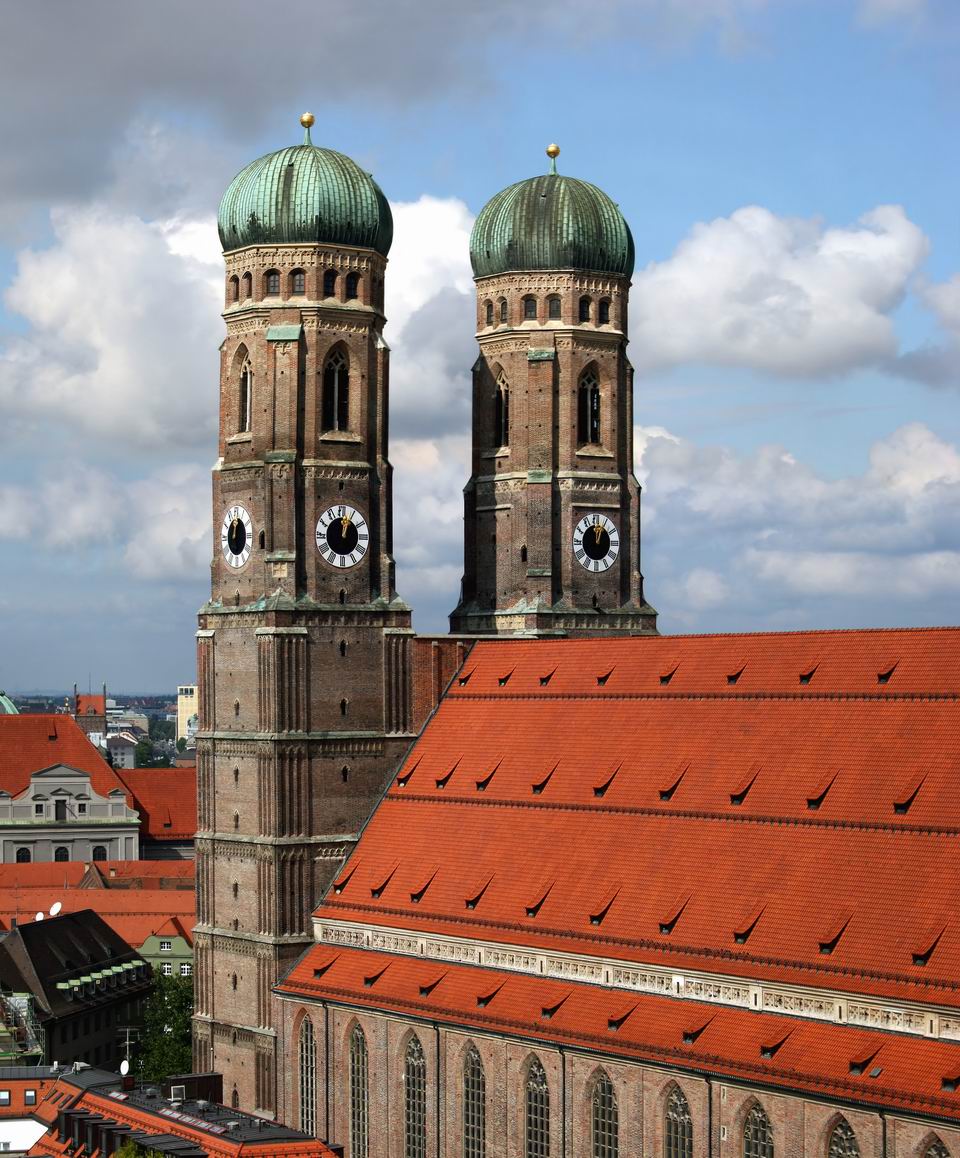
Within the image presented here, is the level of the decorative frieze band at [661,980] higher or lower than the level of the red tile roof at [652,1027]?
higher

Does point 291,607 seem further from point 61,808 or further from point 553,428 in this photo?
point 61,808

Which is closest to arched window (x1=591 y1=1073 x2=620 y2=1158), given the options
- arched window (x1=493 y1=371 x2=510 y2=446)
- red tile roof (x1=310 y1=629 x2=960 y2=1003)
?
red tile roof (x1=310 y1=629 x2=960 y2=1003)

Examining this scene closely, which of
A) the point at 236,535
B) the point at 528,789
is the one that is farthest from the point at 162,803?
the point at 528,789

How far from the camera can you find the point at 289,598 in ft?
313

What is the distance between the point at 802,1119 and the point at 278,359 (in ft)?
136

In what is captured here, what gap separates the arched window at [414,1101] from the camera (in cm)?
8638

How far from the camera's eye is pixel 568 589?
348 ft

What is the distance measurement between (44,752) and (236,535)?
277 ft

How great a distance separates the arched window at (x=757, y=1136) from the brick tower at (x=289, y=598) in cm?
2754

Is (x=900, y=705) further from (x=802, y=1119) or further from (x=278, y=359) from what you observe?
(x=278, y=359)

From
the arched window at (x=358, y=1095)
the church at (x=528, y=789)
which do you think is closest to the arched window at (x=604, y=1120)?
the church at (x=528, y=789)

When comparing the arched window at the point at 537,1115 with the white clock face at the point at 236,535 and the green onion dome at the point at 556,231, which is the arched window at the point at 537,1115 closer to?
the white clock face at the point at 236,535

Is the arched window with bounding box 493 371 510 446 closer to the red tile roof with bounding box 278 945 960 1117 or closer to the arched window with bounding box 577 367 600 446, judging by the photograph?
the arched window with bounding box 577 367 600 446

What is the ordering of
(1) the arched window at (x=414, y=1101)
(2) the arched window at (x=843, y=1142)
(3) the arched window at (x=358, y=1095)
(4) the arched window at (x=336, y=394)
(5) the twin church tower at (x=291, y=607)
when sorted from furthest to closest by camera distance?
(4) the arched window at (x=336, y=394) → (5) the twin church tower at (x=291, y=607) → (3) the arched window at (x=358, y=1095) → (1) the arched window at (x=414, y=1101) → (2) the arched window at (x=843, y=1142)
